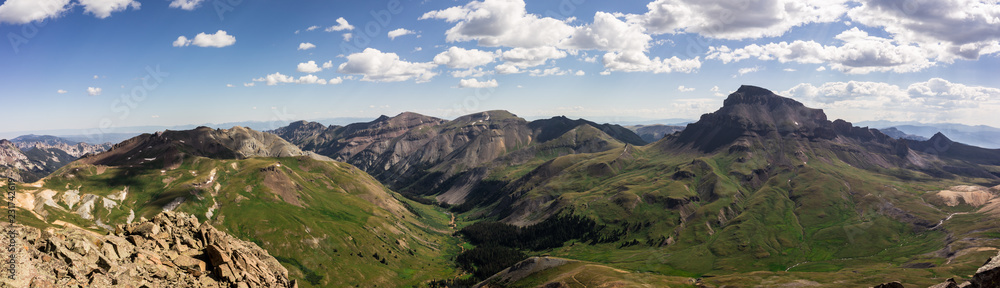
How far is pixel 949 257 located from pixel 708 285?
13551 centimetres

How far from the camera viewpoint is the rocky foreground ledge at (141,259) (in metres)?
43.4

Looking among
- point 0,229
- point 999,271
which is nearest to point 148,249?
point 0,229

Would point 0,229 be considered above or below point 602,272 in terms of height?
above

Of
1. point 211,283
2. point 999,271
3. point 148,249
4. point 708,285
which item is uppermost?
point 999,271

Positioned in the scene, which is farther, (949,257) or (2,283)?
(949,257)

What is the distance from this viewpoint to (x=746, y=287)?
164m

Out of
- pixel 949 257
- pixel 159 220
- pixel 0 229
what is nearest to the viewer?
pixel 0 229

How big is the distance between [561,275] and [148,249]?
474ft

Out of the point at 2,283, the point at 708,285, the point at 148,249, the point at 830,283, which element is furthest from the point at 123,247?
the point at 830,283

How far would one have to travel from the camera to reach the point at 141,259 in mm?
56031

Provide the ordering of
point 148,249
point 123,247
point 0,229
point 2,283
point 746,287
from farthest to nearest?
point 746,287
point 148,249
point 123,247
point 0,229
point 2,283

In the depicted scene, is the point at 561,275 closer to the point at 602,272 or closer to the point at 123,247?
the point at 602,272

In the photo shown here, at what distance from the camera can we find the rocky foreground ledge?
43438 mm

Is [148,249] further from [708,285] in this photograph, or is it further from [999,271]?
[708,285]
